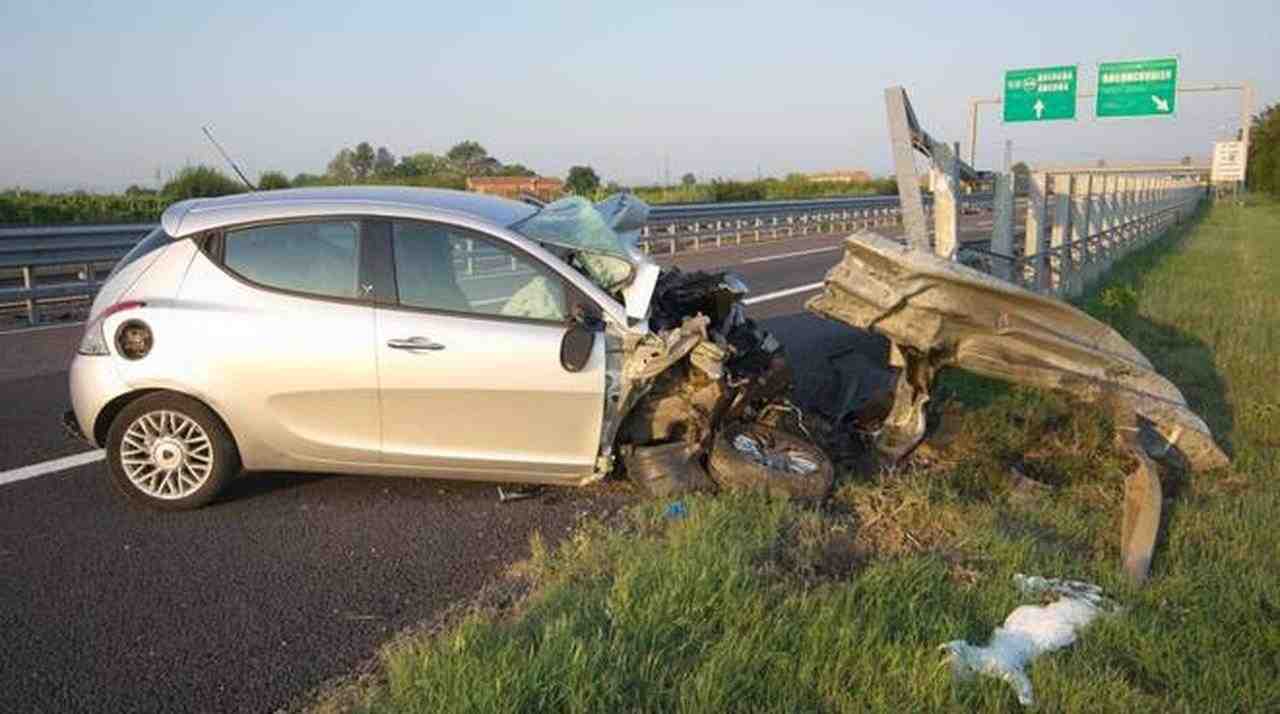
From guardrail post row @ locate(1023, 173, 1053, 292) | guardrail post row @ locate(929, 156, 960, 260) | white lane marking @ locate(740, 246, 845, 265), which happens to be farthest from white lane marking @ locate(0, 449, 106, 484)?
white lane marking @ locate(740, 246, 845, 265)

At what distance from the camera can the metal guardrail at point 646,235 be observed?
12648mm

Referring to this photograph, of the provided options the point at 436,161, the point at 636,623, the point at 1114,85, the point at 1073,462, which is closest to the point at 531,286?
the point at 636,623

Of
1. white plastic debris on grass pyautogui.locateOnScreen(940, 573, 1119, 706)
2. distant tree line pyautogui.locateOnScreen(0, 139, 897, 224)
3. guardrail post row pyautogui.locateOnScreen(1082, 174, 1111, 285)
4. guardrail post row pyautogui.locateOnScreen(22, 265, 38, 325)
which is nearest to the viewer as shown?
white plastic debris on grass pyautogui.locateOnScreen(940, 573, 1119, 706)

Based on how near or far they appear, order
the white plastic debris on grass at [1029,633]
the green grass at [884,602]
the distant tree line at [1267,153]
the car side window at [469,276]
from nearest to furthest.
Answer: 1. the green grass at [884,602]
2. the white plastic debris on grass at [1029,633]
3. the car side window at [469,276]
4. the distant tree line at [1267,153]

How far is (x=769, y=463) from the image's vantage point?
5.54m

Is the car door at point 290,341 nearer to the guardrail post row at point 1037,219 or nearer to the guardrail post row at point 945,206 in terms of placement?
the guardrail post row at point 945,206

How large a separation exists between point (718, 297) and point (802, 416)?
0.82 meters

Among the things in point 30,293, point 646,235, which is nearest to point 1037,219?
point 30,293

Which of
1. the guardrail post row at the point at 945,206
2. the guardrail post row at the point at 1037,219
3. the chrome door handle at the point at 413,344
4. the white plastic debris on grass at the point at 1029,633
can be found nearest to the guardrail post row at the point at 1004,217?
the guardrail post row at the point at 1037,219

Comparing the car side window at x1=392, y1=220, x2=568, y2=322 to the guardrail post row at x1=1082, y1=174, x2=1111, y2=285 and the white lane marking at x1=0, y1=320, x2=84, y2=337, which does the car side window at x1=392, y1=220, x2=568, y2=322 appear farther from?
the guardrail post row at x1=1082, y1=174, x2=1111, y2=285

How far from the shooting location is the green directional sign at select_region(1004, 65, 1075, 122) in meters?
32.3

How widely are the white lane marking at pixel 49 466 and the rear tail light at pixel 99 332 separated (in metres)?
1.05

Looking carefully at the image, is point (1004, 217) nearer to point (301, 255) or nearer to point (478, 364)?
point (478, 364)

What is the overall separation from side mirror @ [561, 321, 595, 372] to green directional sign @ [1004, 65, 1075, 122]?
3069 cm
